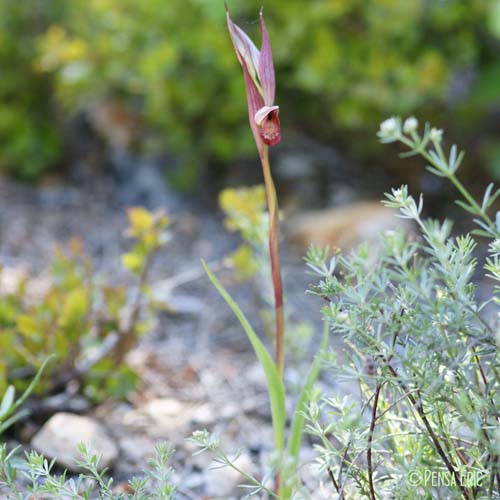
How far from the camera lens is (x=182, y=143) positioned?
2.84 metres

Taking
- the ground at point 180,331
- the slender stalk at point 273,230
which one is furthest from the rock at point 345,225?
the slender stalk at point 273,230

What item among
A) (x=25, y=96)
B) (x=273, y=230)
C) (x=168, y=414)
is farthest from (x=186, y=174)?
(x=273, y=230)

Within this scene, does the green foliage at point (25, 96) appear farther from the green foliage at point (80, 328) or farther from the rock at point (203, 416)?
the rock at point (203, 416)

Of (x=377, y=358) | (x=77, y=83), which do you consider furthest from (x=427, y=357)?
(x=77, y=83)

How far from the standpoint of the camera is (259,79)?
2.86 ft

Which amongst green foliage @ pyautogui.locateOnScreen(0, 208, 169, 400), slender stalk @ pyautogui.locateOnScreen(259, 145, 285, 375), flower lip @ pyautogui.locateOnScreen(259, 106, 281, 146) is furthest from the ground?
flower lip @ pyautogui.locateOnScreen(259, 106, 281, 146)

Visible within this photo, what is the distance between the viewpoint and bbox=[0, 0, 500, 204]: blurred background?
2.42 metres

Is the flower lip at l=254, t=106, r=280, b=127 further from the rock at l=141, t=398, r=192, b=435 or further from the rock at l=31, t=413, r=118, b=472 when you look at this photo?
the rock at l=141, t=398, r=192, b=435

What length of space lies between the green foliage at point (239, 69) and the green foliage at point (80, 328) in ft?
3.72

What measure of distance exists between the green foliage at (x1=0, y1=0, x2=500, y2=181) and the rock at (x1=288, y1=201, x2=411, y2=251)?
1.19ft

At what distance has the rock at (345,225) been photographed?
2.30 meters

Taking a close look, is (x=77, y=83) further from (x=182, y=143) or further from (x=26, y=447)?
(x=26, y=447)

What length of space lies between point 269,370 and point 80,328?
60cm

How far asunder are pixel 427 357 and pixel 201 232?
6.52 ft
